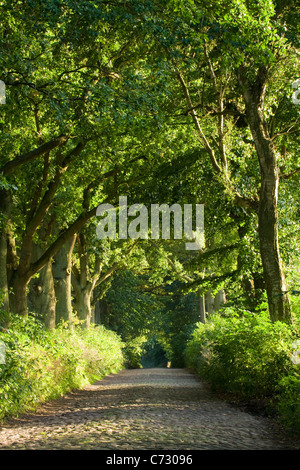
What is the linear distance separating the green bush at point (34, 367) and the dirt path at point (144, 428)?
0.37 meters

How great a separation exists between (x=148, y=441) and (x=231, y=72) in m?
9.56

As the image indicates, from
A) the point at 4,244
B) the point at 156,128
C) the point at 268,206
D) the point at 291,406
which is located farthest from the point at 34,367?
the point at 156,128

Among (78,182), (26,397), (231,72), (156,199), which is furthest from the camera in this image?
(78,182)

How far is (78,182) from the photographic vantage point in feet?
61.4

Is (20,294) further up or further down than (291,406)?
further up

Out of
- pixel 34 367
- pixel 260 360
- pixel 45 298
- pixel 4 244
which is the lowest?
pixel 34 367

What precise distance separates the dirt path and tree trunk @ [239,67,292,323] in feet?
7.77

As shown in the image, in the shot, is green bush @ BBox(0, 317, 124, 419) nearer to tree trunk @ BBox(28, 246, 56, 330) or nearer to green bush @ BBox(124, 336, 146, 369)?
tree trunk @ BBox(28, 246, 56, 330)

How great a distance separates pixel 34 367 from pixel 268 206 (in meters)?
5.99

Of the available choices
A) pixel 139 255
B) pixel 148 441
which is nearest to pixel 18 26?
pixel 148 441

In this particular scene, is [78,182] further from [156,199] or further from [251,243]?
[251,243]

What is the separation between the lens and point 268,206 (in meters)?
A: 11.4

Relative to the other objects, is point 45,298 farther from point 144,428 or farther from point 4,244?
point 144,428

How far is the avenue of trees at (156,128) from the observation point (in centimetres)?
984
